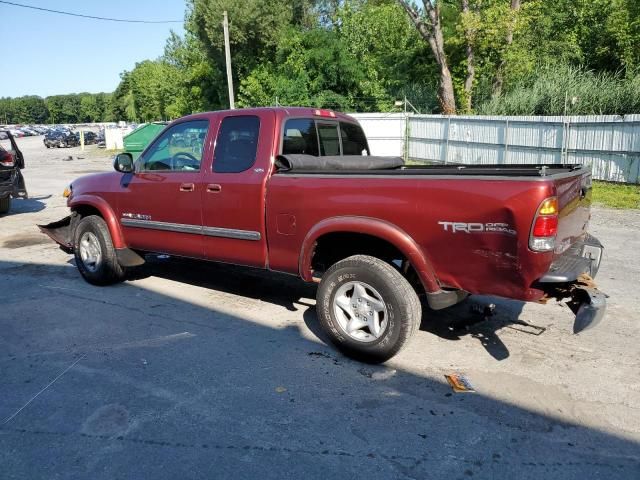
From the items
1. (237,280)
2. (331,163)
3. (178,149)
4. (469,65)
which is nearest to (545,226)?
(331,163)

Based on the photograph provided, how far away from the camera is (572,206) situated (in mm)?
3902

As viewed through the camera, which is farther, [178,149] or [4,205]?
[4,205]

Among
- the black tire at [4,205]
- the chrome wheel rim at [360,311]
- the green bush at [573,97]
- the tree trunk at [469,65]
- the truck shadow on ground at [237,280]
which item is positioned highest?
the tree trunk at [469,65]

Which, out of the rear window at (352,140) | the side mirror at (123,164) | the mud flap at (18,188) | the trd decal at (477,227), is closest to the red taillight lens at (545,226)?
the trd decal at (477,227)

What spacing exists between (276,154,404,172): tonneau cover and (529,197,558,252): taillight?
79.9 inches

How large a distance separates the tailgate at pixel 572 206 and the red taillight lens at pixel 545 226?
16 centimetres

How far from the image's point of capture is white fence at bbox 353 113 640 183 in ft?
47.0

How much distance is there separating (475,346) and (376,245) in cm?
118

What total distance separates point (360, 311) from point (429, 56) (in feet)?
94.4

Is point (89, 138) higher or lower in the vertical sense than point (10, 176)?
lower

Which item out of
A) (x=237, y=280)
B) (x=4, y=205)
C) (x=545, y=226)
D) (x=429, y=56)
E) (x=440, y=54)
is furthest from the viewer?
(x=429, y=56)

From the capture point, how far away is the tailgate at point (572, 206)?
3629mm

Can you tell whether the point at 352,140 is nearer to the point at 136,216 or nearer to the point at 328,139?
the point at 328,139

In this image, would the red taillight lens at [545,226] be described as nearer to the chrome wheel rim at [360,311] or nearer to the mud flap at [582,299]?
the mud flap at [582,299]
